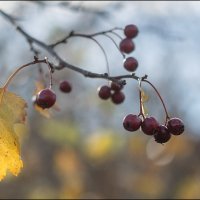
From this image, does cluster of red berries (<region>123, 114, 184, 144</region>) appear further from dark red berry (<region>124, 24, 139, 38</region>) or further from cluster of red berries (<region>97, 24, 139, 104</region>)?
dark red berry (<region>124, 24, 139, 38</region>)

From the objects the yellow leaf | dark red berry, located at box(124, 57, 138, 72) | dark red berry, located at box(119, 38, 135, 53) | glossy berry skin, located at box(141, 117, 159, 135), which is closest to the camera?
glossy berry skin, located at box(141, 117, 159, 135)

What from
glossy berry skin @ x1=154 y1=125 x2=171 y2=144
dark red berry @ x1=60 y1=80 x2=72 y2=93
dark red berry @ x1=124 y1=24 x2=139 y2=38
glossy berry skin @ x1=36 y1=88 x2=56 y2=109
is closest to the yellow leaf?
glossy berry skin @ x1=36 y1=88 x2=56 y2=109

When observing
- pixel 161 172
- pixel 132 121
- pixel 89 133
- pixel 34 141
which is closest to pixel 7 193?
pixel 34 141

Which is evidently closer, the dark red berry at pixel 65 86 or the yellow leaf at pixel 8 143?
the yellow leaf at pixel 8 143

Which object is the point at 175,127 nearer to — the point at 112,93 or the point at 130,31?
the point at 112,93

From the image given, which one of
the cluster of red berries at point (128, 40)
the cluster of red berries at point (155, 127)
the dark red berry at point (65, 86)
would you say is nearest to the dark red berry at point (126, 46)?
the cluster of red berries at point (128, 40)

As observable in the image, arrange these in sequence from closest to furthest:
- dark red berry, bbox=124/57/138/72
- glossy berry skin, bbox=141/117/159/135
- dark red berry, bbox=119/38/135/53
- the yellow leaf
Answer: glossy berry skin, bbox=141/117/159/135, the yellow leaf, dark red berry, bbox=124/57/138/72, dark red berry, bbox=119/38/135/53

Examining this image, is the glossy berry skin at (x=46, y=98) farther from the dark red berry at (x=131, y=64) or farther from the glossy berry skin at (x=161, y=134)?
the dark red berry at (x=131, y=64)

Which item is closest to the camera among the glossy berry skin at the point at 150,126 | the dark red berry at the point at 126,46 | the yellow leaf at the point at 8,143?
the glossy berry skin at the point at 150,126

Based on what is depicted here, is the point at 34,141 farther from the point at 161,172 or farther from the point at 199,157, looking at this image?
the point at 199,157
